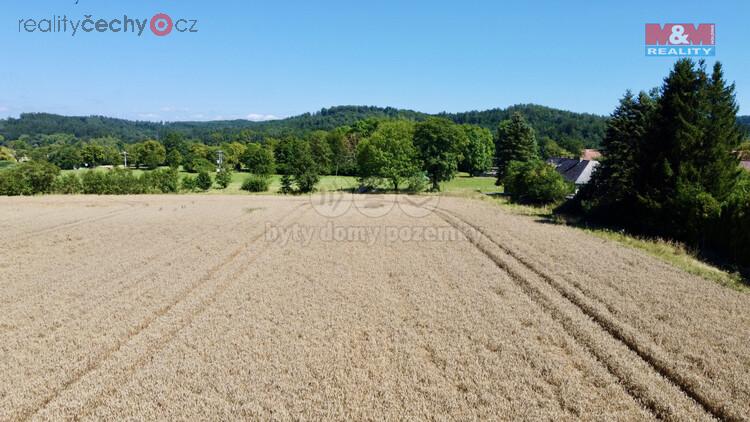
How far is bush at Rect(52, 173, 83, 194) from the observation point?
170 feet

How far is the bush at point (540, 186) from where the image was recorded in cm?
3847

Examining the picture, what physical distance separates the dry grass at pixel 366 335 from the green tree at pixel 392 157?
36.1 meters

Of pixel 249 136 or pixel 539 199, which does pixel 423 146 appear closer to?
pixel 539 199

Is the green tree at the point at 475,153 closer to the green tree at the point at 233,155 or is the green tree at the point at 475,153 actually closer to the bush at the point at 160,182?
the bush at the point at 160,182

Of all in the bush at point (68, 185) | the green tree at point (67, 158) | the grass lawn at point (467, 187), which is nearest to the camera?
the bush at point (68, 185)

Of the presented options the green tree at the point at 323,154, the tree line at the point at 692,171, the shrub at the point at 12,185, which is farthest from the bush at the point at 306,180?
the tree line at the point at 692,171

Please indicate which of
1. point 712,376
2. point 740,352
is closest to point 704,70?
point 740,352

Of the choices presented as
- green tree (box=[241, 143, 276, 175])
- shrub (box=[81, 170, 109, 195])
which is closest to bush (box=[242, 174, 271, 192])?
green tree (box=[241, 143, 276, 175])

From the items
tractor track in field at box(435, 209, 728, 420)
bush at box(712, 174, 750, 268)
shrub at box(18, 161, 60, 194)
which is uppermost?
shrub at box(18, 161, 60, 194)

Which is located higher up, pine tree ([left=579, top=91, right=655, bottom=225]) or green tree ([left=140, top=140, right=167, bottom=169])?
green tree ([left=140, top=140, right=167, bottom=169])

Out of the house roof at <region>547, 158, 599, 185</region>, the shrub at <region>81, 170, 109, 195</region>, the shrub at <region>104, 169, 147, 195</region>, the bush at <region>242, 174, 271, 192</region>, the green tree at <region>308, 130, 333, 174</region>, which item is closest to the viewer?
the house roof at <region>547, 158, 599, 185</region>

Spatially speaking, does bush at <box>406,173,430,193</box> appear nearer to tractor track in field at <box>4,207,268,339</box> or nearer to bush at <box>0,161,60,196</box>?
tractor track in field at <box>4,207,268,339</box>

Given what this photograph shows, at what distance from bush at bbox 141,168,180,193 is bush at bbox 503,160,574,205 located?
1808 inches

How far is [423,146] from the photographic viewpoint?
56.4 metres
